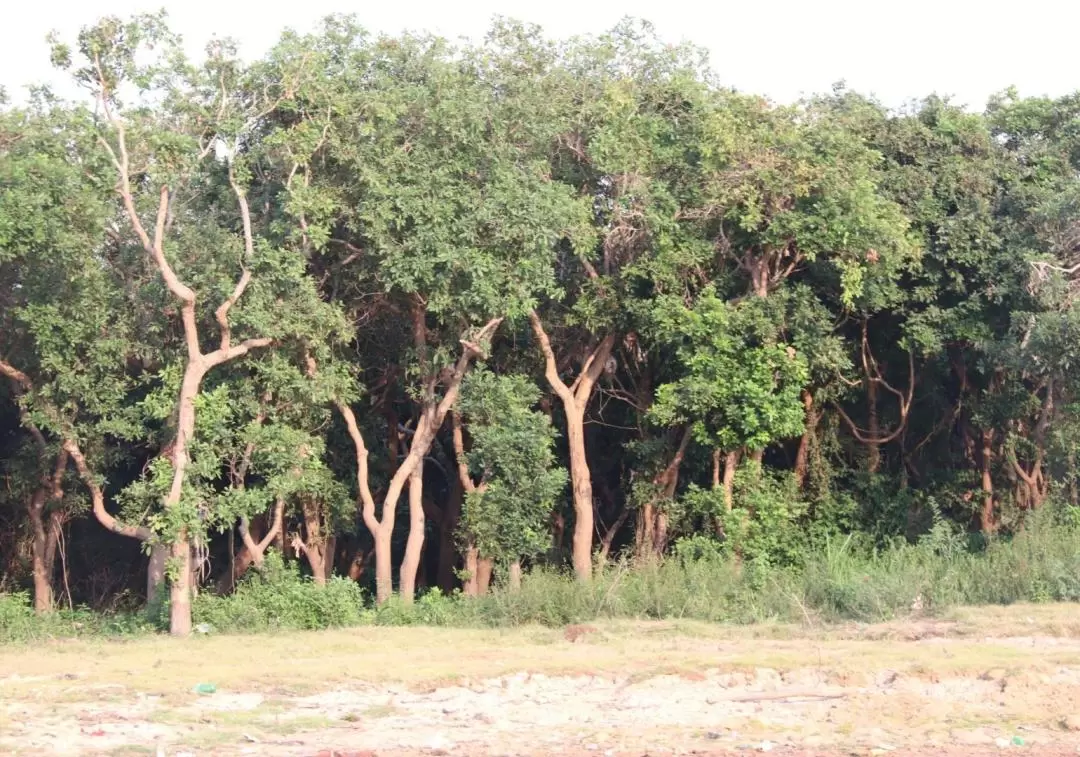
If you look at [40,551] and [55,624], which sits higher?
[40,551]

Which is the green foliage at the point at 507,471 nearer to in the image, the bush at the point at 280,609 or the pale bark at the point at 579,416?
the pale bark at the point at 579,416

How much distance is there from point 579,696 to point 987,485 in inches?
446

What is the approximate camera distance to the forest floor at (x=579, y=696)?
9.18 m

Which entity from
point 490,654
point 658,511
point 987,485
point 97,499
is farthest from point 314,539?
point 987,485

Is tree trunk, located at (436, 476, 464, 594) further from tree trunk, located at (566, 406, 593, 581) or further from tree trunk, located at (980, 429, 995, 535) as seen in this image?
tree trunk, located at (980, 429, 995, 535)

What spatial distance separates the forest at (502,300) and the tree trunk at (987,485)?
62 millimetres

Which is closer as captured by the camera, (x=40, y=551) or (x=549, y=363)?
(x=549, y=363)

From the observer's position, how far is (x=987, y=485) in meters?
19.8

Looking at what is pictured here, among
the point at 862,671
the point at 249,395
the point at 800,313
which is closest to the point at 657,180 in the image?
the point at 800,313

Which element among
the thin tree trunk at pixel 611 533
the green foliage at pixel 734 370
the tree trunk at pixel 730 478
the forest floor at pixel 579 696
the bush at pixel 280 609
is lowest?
the forest floor at pixel 579 696

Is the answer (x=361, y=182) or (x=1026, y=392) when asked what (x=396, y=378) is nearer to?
(x=361, y=182)

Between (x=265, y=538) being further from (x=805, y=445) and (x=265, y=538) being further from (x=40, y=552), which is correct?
(x=805, y=445)

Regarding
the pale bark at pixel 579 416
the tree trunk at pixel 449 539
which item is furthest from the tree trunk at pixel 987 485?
the tree trunk at pixel 449 539

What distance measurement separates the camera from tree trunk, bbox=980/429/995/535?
19.7m
